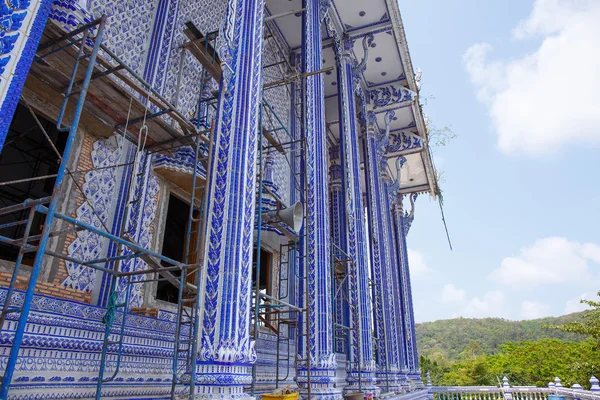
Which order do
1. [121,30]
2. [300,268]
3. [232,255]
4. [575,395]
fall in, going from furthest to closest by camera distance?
[575,395] → [300,268] → [121,30] → [232,255]

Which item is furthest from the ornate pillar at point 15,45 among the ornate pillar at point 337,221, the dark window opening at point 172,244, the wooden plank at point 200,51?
the ornate pillar at point 337,221

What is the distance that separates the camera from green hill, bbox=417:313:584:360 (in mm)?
75500

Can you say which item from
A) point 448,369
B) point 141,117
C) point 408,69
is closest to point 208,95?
point 141,117

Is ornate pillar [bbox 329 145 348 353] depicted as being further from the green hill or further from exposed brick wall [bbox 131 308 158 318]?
the green hill

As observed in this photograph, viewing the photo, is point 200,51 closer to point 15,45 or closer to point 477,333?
point 15,45

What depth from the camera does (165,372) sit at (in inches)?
199

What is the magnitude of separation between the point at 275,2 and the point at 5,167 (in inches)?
284

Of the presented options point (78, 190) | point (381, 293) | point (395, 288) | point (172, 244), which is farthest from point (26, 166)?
point (395, 288)

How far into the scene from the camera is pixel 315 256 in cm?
687

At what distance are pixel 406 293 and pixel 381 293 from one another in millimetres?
5349

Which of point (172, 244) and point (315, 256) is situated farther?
point (172, 244)

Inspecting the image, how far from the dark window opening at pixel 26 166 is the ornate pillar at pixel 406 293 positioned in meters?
11.5

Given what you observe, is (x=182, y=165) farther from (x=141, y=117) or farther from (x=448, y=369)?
(x=448, y=369)

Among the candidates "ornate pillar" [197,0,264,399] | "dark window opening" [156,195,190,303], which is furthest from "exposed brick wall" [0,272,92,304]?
"dark window opening" [156,195,190,303]
